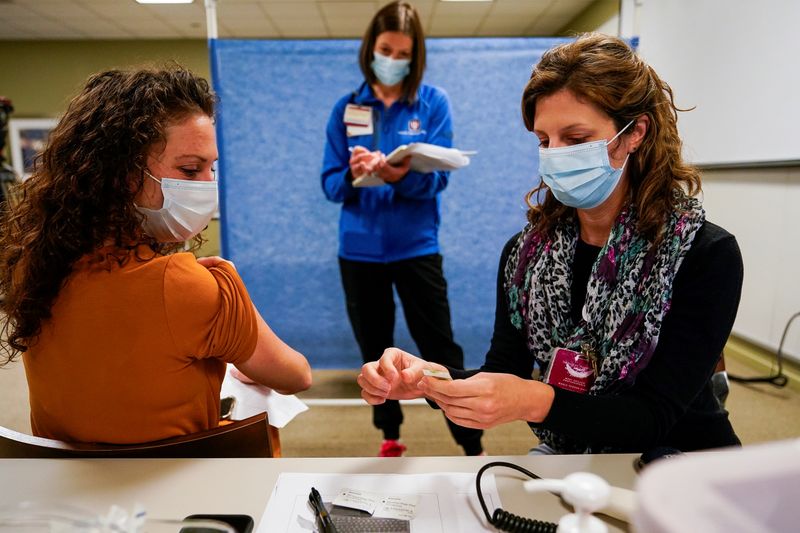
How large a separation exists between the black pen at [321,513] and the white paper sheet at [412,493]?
1 cm

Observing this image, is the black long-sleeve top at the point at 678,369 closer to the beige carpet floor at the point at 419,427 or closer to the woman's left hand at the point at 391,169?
the woman's left hand at the point at 391,169

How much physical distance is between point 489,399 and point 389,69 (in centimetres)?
148

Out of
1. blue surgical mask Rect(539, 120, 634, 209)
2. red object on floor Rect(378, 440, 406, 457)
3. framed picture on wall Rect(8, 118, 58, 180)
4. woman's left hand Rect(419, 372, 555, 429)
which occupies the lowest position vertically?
red object on floor Rect(378, 440, 406, 457)

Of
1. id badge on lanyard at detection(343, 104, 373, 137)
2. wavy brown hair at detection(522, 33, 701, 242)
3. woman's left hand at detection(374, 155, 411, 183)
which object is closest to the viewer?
wavy brown hair at detection(522, 33, 701, 242)

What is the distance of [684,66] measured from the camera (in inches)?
136

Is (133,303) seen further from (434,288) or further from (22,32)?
(22,32)

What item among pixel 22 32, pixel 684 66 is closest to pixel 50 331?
pixel 684 66

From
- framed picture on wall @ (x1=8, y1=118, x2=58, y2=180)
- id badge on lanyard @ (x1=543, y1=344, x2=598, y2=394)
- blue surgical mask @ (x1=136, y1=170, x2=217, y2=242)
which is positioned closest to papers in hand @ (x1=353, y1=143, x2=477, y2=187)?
blue surgical mask @ (x1=136, y1=170, x2=217, y2=242)

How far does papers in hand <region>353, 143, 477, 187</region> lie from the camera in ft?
5.62

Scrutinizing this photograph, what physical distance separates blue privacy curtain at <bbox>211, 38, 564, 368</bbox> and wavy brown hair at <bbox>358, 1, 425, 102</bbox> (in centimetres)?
66

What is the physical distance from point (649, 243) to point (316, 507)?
767 millimetres

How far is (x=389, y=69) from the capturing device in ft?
6.27

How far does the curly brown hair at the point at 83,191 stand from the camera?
0.84 m

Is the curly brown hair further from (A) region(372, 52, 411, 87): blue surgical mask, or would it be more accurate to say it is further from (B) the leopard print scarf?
(A) region(372, 52, 411, 87): blue surgical mask
